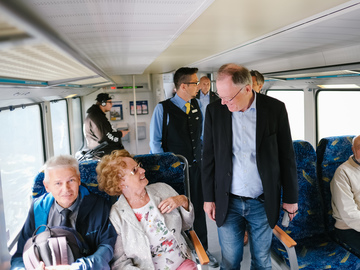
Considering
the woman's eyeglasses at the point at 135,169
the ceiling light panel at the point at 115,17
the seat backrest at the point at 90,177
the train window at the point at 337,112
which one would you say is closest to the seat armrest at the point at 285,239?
the woman's eyeglasses at the point at 135,169

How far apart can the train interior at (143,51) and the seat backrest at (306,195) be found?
0.35 meters

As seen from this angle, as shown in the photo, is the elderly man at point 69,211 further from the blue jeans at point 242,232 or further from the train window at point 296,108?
the train window at point 296,108

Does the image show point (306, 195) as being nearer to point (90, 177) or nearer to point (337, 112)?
point (90, 177)

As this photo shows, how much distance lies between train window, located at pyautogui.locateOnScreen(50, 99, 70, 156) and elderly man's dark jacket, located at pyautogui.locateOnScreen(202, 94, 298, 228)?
410 centimetres

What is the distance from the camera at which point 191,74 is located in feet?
9.71

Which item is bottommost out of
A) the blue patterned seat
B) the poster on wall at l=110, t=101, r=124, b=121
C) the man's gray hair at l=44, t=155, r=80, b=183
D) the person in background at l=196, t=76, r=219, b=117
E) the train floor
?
the train floor

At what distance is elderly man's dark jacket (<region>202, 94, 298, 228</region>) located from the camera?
1.93m

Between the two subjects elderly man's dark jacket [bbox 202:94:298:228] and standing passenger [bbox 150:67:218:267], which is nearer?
elderly man's dark jacket [bbox 202:94:298:228]

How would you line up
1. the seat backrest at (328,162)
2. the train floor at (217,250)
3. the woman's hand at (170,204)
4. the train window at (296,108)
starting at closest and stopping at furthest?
the woman's hand at (170,204), the seat backrest at (328,162), the train floor at (217,250), the train window at (296,108)

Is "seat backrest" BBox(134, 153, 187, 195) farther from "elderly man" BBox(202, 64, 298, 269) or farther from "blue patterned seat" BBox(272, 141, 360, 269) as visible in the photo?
"blue patterned seat" BBox(272, 141, 360, 269)

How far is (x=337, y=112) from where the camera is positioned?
4.29m

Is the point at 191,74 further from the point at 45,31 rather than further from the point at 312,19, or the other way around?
the point at 45,31

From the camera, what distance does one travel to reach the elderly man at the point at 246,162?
1930mm

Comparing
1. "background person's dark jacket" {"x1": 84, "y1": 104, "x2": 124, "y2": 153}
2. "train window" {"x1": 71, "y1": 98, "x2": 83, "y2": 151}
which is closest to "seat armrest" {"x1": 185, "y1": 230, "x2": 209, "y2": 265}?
"background person's dark jacket" {"x1": 84, "y1": 104, "x2": 124, "y2": 153}
